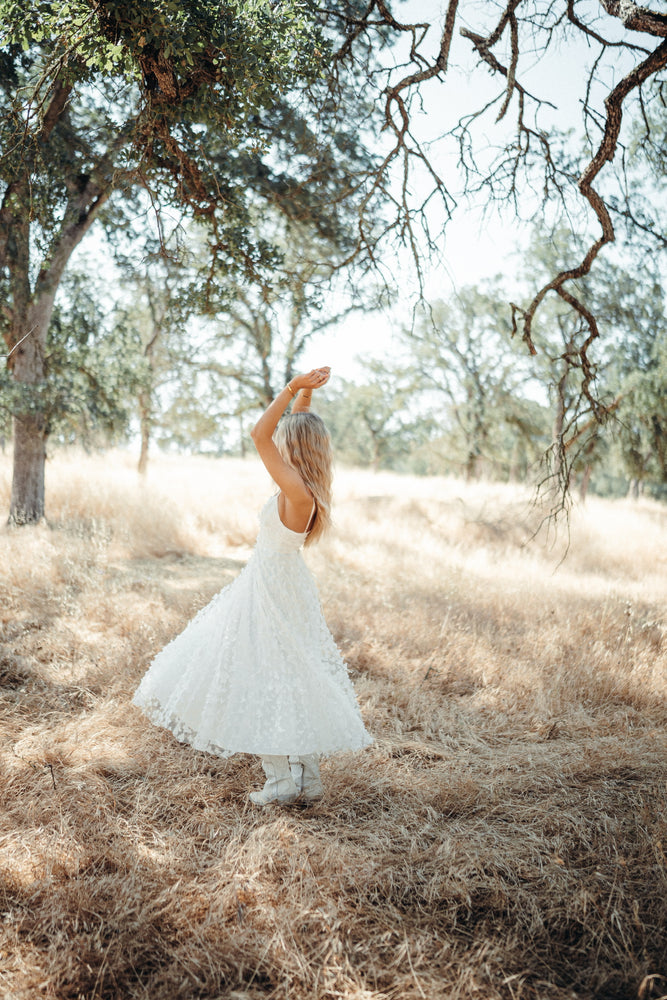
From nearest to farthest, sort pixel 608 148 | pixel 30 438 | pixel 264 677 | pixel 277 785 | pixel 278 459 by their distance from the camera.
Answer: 1. pixel 278 459
2. pixel 264 677
3. pixel 277 785
4. pixel 608 148
5. pixel 30 438

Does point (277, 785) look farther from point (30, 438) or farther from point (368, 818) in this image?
point (30, 438)

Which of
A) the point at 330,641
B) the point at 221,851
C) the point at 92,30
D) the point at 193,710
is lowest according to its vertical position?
the point at 221,851

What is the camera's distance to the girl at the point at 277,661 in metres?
2.98

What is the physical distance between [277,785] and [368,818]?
0.51m

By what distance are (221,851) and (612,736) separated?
2.79 metres

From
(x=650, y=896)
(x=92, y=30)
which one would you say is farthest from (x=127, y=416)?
(x=650, y=896)

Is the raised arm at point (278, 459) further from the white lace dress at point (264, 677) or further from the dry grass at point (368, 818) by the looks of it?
the dry grass at point (368, 818)

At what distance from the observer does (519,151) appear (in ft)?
15.9

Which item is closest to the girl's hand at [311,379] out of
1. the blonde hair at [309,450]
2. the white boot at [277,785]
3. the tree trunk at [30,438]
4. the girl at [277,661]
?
the girl at [277,661]

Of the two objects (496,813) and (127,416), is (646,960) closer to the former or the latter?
(496,813)

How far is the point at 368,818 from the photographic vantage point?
316cm

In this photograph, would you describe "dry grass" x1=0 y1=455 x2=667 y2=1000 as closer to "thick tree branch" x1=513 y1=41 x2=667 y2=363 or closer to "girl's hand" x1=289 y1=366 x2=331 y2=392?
"girl's hand" x1=289 y1=366 x2=331 y2=392

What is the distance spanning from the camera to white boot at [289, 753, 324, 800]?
3211mm

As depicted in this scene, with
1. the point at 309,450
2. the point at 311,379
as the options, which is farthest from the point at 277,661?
the point at 311,379
